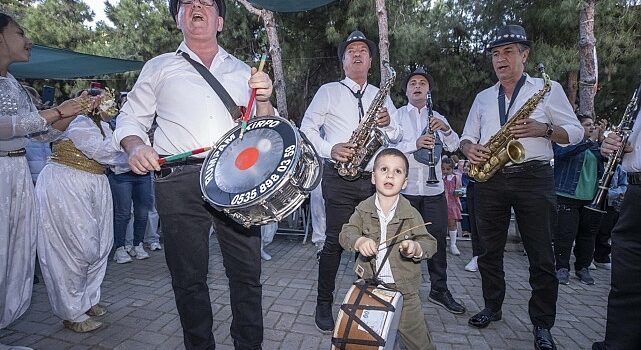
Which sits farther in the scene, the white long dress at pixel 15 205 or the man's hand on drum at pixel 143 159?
the white long dress at pixel 15 205

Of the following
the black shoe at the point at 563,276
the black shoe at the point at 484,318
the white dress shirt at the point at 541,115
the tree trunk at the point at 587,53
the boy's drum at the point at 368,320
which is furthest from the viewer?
the tree trunk at the point at 587,53

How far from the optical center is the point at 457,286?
462 cm

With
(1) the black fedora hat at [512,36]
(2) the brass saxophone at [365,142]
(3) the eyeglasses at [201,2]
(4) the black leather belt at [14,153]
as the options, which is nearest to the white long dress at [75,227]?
(4) the black leather belt at [14,153]

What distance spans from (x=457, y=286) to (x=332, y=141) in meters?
2.61

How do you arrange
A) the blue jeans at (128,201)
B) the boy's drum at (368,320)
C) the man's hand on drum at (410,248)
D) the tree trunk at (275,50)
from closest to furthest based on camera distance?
the boy's drum at (368,320) → the man's hand on drum at (410,248) → the blue jeans at (128,201) → the tree trunk at (275,50)

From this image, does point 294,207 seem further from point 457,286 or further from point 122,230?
point 122,230

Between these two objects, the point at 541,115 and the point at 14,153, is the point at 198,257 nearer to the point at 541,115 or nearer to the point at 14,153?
the point at 14,153

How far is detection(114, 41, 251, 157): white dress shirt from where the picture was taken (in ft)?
7.47

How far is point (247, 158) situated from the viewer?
198 cm

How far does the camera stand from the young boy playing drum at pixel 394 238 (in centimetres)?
244

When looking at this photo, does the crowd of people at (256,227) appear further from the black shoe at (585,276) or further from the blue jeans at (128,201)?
the black shoe at (585,276)

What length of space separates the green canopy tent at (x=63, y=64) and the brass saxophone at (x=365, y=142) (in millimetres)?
6076

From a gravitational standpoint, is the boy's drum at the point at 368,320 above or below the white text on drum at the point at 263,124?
below

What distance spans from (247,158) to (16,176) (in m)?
2.25
